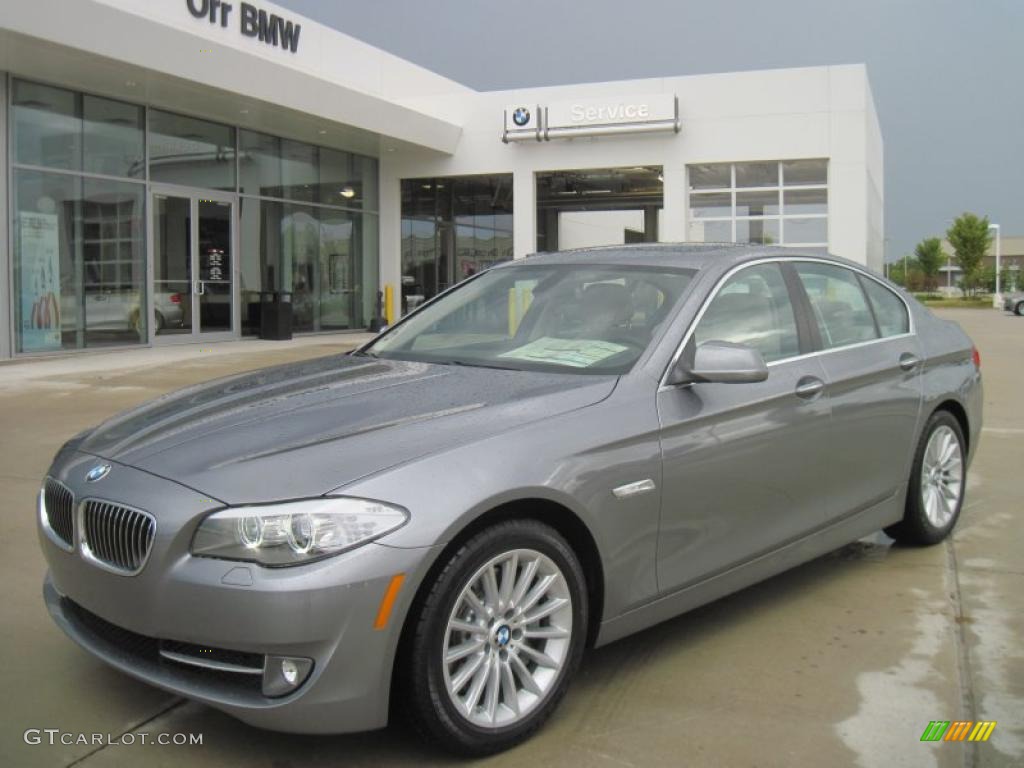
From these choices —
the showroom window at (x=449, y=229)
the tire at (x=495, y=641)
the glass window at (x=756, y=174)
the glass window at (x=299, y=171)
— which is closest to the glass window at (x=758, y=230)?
the glass window at (x=756, y=174)

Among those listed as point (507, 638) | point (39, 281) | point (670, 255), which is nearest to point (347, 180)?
point (39, 281)

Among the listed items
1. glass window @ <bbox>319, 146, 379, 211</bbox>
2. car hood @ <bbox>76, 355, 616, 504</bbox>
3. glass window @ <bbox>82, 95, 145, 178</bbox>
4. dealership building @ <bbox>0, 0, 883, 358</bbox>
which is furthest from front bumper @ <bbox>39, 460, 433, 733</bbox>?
glass window @ <bbox>319, 146, 379, 211</bbox>

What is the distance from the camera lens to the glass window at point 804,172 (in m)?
21.2

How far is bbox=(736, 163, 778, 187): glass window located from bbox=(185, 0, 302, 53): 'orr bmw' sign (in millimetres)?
9730

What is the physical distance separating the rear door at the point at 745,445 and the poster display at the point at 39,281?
13.7 metres

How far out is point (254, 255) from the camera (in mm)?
20203

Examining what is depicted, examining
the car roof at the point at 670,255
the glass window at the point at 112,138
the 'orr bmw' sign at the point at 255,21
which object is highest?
the 'orr bmw' sign at the point at 255,21

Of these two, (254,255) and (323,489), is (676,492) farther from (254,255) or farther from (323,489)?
(254,255)

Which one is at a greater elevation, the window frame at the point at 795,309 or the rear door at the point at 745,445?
the window frame at the point at 795,309

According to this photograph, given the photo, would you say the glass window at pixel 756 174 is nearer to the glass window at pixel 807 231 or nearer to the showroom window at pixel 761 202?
the showroom window at pixel 761 202

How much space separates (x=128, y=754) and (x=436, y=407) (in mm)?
1397

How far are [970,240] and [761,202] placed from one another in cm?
5436

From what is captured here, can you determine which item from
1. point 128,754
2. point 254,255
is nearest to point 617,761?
point 128,754

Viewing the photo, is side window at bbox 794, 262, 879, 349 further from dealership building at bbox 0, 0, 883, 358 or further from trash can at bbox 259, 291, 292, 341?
trash can at bbox 259, 291, 292, 341
